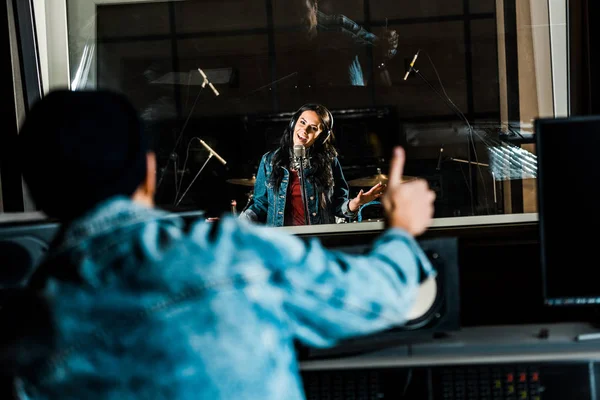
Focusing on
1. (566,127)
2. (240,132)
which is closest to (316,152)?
(240,132)

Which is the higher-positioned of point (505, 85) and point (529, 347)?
point (505, 85)

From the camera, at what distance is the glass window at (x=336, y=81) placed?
2.45 m

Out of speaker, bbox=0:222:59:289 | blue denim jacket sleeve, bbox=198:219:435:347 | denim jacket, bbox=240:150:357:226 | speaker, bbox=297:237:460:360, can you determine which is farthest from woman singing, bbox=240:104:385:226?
blue denim jacket sleeve, bbox=198:219:435:347

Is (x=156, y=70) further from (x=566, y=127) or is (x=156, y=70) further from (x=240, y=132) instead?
(x=566, y=127)

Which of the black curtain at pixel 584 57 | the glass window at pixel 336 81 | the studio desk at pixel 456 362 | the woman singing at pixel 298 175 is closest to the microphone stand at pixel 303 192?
the woman singing at pixel 298 175

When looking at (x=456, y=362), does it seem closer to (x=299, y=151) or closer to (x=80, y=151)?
(x=80, y=151)

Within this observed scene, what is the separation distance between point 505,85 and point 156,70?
48.3 inches

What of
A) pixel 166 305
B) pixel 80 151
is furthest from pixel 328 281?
pixel 80 151

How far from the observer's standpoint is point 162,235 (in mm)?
957

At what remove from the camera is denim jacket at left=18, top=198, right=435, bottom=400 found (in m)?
0.93

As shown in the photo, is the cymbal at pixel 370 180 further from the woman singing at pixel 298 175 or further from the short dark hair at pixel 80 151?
the short dark hair at pixel 80 151

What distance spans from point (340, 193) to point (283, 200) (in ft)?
0.67

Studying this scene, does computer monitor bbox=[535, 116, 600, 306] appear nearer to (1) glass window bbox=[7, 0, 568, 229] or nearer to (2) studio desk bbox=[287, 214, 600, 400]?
(2) studio desk bbox=[287, 214, 600, 400]

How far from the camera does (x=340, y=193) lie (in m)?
2.53
